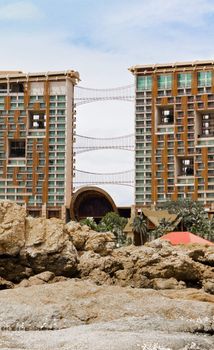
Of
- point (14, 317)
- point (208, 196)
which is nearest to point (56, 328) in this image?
point (14, 317)

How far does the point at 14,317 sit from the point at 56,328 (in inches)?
57.2

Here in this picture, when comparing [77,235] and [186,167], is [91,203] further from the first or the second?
[77,235]

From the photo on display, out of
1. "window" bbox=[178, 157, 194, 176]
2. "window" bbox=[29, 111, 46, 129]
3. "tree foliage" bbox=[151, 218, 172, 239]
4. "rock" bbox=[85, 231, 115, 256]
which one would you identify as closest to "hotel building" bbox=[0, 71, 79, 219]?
"window" bbox=[29, 111, 46, 129]

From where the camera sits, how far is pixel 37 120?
615ft

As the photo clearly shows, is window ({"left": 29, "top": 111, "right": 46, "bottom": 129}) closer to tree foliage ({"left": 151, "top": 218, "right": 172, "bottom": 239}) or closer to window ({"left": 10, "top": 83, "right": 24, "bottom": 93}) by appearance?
window ({"left": 10, "top": 83, "right": 24, "bottom": 93})

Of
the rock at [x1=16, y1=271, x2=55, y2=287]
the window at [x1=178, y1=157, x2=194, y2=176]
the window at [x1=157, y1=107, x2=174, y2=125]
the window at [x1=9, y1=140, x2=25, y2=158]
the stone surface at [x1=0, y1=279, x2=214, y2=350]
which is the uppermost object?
the window at [x1=157, y1=107, x2=174, y2=125]

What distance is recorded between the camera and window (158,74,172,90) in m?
174

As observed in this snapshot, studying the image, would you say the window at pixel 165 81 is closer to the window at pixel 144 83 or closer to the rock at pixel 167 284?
the window at pixel 144 83

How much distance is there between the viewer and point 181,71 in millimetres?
172375

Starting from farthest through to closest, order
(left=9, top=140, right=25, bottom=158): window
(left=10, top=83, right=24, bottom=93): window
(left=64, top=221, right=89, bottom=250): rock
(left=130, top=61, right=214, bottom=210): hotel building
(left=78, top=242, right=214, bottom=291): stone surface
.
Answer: (left=10, top=83, right=24, bottom=93): window → (left=9, top=140, right=25, bottom=158): window → (left=130, top=61, right=214, bottom=210): hotel building → (left=64, top=221, right=89, bottom=250): rock → (left=78, top=242, right=214, bottom=291): stone surface

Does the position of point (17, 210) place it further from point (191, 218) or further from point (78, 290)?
point (191, 218)

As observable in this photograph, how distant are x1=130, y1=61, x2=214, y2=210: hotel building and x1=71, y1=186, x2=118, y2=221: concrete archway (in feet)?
34.0

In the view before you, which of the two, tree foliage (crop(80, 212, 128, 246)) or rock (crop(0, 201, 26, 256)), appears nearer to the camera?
rock (crop(0, 201, 26, 256))

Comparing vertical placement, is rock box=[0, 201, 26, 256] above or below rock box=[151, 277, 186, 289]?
above
